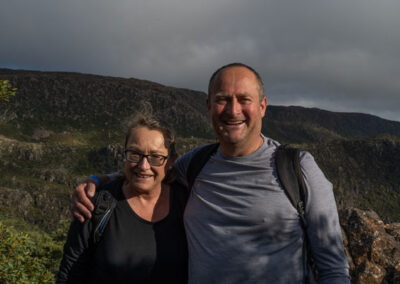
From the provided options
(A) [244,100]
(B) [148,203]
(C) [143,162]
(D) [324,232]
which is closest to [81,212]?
(B) [148,203]

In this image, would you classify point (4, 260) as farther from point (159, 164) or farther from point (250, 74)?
point (250, 74)

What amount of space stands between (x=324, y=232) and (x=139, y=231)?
2.17 meters

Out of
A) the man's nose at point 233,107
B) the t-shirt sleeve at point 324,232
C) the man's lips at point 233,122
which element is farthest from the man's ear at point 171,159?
the t-shirt sleeve at point 324,232

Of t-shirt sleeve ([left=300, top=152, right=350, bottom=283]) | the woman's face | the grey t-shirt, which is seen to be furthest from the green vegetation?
t-shirt sleeve ([left=300, top=152, right=350, bottom=283])

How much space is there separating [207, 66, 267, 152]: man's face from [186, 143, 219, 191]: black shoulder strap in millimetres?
545

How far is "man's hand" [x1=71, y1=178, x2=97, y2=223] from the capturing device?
3971mm

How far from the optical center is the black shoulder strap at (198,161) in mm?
4648

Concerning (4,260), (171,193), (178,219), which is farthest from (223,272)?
(4,260)

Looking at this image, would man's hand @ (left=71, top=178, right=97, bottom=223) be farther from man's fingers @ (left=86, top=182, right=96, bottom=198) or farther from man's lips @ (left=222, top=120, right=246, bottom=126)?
man's lips @ (left=222, top=120, right=246, bottom=126)

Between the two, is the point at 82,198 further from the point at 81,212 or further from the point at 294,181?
the point at 294,181

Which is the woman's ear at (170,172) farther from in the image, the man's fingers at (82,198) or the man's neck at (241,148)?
the man's fingers at (82,198)

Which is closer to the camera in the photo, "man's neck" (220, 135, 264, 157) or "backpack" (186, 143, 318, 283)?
"backpack" (186, 143, 318, 283)

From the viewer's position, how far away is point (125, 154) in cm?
435

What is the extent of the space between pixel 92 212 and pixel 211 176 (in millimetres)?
1563
